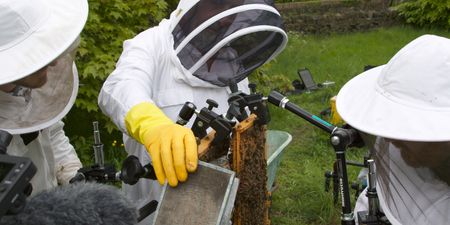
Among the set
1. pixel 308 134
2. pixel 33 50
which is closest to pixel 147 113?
pixel 33 50

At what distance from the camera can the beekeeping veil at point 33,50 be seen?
160 cm

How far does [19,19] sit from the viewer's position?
164 cm

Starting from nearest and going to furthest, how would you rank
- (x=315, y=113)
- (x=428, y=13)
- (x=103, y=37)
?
(x=103, y=37)
(x=315, y=113)
(x=428, y=13)

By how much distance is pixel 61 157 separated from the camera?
236 centimetres

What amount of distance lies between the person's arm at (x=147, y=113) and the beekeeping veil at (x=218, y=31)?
178 mm

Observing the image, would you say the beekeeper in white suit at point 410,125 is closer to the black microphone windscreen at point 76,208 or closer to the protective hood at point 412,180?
the protective hood at point 412,180

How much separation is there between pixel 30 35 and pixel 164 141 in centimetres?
58

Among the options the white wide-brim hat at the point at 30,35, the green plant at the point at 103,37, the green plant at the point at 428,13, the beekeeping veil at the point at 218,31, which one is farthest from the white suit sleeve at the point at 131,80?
the green plant at the point at 428,13

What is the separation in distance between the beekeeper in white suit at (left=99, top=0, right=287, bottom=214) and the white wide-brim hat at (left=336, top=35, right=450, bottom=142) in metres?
0.67

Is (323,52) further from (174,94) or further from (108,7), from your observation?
(174,94)

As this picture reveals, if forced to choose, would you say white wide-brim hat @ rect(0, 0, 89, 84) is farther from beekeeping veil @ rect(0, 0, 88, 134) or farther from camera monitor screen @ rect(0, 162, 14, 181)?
camera monitor screen @ rect(0, 162, 14, 181)

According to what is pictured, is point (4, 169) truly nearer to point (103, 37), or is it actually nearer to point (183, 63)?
point (183, 63)

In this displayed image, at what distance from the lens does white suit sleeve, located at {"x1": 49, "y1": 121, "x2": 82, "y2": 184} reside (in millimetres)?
2299

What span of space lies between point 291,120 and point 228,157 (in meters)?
4.53
